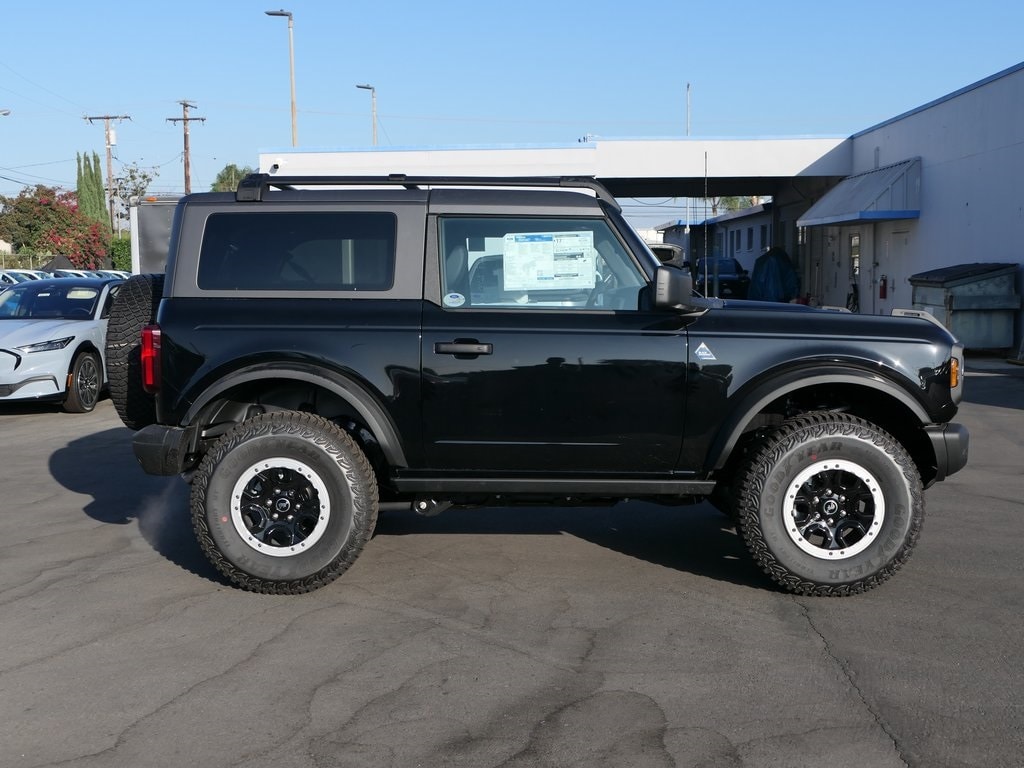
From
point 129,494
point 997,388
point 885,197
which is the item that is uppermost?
point 885,197

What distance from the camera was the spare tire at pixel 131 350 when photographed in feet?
20.2

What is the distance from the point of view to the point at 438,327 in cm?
562

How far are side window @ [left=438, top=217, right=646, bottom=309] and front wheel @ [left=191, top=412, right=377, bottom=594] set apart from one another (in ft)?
3.38

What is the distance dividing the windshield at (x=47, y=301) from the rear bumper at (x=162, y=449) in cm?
883

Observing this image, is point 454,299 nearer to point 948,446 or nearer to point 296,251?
point 296,251

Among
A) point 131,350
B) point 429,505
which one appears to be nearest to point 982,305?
point 429,505

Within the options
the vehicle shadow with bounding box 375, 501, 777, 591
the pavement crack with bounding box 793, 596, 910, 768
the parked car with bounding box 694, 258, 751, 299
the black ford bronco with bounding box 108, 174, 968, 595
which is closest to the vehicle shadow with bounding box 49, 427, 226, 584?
the black ford bronco with bounding box 108, 174, 968, 595

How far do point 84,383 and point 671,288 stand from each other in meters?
10.0

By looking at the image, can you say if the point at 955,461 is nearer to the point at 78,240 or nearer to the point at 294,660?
the point at 294,660

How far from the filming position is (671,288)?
533 cm

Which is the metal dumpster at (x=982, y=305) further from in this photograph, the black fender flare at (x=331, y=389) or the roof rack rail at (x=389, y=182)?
the black fender flare at (x=331, y=389)

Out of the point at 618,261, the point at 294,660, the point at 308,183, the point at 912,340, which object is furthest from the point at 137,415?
the point at 912,340

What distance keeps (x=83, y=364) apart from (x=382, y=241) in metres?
8.79

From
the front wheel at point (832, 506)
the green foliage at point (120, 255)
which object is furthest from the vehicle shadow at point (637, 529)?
the green foliage at point (120, 255)
